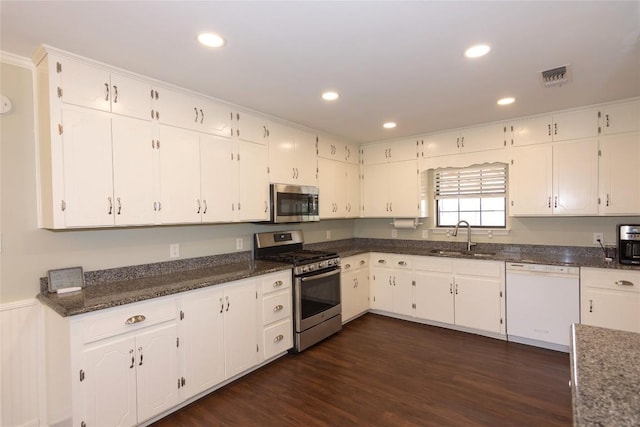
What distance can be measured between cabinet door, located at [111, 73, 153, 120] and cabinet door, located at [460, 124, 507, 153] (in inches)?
142

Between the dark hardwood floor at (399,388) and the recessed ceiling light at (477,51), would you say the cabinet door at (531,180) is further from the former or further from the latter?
the recessed ceiling light at (477,51)

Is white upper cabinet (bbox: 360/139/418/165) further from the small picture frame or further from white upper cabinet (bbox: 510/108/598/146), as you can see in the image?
the small picture frame

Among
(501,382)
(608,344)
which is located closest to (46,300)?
(608,344)

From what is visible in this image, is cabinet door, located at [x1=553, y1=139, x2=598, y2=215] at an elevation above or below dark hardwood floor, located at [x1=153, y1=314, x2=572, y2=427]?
above

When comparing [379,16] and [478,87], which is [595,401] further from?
[478,87]

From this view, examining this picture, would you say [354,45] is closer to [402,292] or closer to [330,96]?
[330,96]

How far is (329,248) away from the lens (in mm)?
4891

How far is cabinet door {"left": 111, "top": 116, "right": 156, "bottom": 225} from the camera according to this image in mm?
2367

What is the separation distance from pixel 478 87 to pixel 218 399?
341 cm

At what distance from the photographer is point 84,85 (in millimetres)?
2207

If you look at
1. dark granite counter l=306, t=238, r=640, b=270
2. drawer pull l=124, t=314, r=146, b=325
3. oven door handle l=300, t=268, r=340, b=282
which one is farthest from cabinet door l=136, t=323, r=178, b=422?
dark granite counter l=306, t=238, r=640, b=270

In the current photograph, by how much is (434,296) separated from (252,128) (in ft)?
9.94

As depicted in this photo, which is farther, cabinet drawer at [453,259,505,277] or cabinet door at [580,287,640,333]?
cabinet drawer at [453,259,505,277]

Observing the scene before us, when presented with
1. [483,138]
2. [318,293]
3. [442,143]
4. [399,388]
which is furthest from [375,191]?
[399,388]
